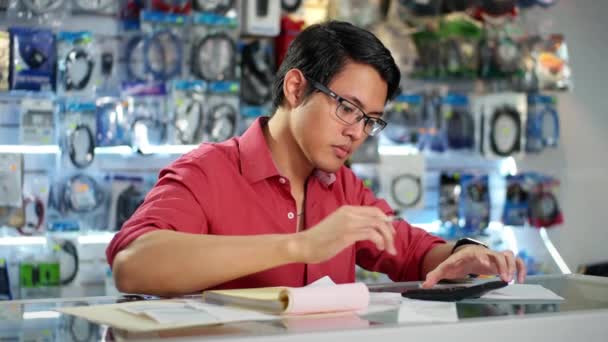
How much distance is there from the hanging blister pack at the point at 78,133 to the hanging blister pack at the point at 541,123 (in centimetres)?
250

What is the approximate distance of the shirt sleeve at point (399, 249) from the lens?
2803 mm

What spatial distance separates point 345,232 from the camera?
183 centimetres

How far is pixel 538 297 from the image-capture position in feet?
6.88

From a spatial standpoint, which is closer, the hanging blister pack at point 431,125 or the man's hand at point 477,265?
the man's hand at point 477,265

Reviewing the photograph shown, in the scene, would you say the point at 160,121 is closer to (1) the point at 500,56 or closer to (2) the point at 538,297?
(1) the point at 500,56

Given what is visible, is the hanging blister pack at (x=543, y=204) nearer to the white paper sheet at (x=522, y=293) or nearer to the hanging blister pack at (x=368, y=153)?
the hanging blister pack at (x=368, y=153)

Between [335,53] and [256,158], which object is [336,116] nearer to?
[335,53]

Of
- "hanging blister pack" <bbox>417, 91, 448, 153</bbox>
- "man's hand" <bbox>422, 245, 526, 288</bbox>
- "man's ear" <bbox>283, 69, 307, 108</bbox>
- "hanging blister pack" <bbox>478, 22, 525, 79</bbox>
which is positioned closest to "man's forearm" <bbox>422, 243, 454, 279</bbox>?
"man's hand" <bbox>422, 245, 526, 288</bbox>

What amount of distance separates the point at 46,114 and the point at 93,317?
2.81m

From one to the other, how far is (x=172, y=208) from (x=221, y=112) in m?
2.38

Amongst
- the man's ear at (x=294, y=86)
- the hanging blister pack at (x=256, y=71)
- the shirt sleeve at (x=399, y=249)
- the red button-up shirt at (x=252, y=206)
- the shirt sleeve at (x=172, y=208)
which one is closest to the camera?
the shirt sleeve at (x=172, y=208)

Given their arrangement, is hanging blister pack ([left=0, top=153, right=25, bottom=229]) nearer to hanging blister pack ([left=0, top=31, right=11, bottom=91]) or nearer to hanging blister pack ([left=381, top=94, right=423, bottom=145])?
hanging blister pack ([left=0, top=31, right=11, bottom=91])

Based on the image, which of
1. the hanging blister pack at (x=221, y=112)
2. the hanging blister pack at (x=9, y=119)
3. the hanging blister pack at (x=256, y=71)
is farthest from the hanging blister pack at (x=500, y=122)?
the hanging blister pack at (x=9, y=119)

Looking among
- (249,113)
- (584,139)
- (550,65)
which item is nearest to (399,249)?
(249,113)
